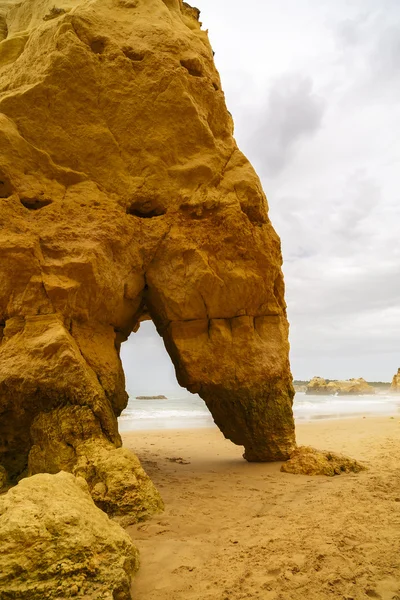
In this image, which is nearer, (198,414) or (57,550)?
(57,550)

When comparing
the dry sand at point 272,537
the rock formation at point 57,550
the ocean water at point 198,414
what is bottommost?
the ocean water at point 198,414

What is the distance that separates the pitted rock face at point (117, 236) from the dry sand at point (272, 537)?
139 centimetres

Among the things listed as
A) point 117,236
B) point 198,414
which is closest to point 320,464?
point 117,236

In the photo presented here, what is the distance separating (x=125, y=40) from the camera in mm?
7074

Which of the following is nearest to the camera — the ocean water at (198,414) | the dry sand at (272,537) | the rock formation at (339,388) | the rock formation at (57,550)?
the rock formation at (57,550)

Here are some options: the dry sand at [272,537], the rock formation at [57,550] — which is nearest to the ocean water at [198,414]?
the dry sand at [272,537]

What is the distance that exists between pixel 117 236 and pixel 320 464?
16.0 feet

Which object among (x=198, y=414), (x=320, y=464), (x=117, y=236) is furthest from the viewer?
(x=198, y=414)

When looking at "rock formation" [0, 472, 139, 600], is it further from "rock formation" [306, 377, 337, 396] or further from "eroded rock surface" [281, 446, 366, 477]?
"rock formation" [306, 377, 337, 396]

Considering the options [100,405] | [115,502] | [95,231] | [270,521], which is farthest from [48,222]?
[270,521]

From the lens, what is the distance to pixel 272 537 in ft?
12.5

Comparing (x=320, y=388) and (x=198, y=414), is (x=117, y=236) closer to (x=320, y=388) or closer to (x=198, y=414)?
(x=198, y=414)

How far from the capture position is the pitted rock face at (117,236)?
547cm

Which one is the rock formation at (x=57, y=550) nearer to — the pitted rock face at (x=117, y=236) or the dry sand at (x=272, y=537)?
the dry sand at (x=272, y=537)
